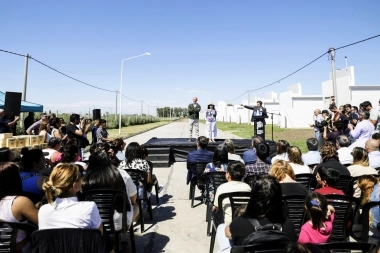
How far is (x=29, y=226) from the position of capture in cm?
231

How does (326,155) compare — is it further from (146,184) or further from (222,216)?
(146,184)

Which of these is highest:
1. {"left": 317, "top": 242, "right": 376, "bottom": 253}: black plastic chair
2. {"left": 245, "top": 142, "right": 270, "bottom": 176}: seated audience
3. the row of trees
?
the row of trees

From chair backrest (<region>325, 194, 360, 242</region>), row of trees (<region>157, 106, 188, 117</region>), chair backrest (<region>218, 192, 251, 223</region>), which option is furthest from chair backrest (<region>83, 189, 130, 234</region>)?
row of trees (<region>157, 106, 188, 117</region>)

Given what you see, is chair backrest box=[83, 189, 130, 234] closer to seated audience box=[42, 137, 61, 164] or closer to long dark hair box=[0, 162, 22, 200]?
long dark hair box=[0, 162, 22, 200]

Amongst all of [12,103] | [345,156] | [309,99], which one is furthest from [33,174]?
[309,99]

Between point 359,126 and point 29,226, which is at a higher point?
point 359,126

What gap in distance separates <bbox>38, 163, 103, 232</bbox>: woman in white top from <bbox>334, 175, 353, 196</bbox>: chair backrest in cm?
314

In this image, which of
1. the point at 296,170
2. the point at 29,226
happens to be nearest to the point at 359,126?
the point at 296,170

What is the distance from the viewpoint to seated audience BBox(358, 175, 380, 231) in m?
3.13

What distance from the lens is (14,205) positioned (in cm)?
248

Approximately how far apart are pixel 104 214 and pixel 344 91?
26.4 meters

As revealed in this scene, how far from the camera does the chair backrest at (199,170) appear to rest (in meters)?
5.38

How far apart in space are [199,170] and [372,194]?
2.92 meters

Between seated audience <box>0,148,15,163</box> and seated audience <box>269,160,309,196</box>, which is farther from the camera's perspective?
seated audience <box>0,148,15,163</box>
